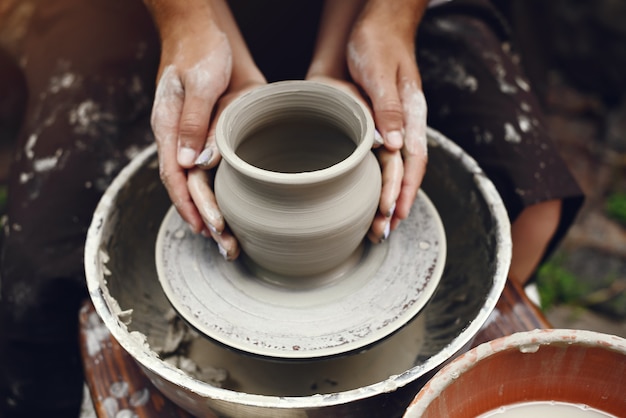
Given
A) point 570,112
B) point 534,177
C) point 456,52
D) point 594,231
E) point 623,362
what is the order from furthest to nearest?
point 570,112 < point 594,231 < point 456,52 < point 534,177 < point 623,362

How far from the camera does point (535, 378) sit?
2.96 ft

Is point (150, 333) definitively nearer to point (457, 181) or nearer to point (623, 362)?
point (457, 181)

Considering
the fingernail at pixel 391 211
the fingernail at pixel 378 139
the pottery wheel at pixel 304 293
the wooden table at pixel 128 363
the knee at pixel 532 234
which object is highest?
the fingernail at pixel 378 139

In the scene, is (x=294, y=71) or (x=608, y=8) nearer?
(x=294, y=71)

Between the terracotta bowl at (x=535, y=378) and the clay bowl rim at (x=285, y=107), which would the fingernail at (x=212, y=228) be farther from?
the terracotta bowl at (x=535, y=378)

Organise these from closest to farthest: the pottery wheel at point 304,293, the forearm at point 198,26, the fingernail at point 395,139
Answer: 1. the pottery wheel at point 304,293
2. the fingernail at point 395,139
3. the forearm at point 198,26

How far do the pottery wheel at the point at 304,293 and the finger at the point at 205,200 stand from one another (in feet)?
0.35

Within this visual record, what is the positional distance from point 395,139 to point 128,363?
683 millimetres

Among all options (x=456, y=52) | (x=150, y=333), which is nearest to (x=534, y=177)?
(x=456, y=52)

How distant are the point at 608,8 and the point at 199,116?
87.2 inches

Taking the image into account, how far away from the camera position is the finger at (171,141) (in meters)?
1.19

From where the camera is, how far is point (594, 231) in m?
2.53

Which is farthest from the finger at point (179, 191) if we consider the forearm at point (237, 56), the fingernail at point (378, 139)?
the fingernail at point (378, 139)

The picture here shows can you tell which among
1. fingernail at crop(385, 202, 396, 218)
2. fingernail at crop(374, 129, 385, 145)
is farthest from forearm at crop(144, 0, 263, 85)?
fingernail at crop(385, 202, 396, 218)
